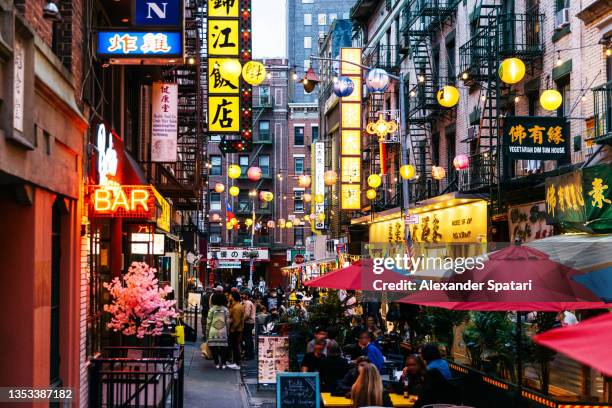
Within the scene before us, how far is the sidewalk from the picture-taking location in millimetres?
15885

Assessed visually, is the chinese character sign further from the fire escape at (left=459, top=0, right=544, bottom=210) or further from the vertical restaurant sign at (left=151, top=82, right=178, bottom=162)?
the fire escape at (left=459, top=0, right=544, bottom=210)

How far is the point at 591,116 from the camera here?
19.7 m

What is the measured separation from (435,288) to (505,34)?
14728 millimetres

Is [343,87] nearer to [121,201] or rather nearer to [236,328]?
[236,328]

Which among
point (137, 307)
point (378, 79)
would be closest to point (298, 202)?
point (378, 79)

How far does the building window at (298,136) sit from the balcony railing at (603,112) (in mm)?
62659

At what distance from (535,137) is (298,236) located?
205ft

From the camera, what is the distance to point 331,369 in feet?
43.6

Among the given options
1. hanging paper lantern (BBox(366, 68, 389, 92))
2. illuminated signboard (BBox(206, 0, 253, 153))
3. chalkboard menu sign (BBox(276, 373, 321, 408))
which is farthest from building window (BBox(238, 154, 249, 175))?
chalkboard menu sign (BBox(276, 373, 321, 408))

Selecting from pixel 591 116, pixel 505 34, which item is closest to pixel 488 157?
pixel 505 34

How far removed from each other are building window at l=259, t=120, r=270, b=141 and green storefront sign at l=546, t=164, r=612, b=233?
2432 inches

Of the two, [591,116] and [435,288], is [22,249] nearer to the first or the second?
[435,288]

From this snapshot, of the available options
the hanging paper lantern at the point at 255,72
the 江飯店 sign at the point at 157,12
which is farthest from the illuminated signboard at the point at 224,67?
the 江飯店 sign at the point at 157,12

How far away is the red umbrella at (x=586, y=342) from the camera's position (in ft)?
13.8
